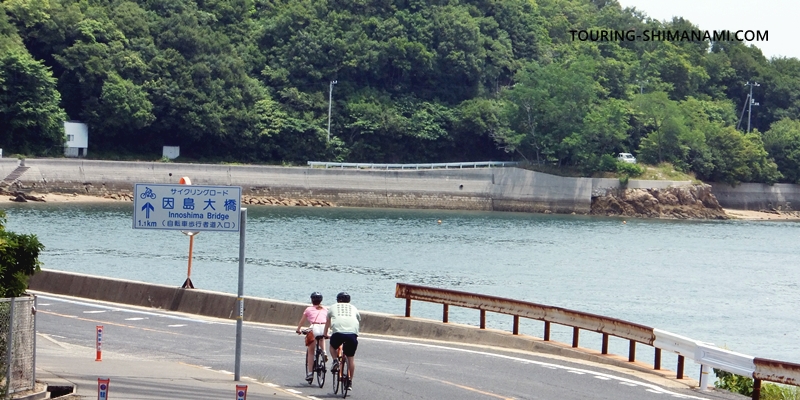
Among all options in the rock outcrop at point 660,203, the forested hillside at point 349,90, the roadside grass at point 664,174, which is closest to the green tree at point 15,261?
the forested hillside at point 349,90

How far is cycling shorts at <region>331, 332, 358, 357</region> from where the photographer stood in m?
16.8

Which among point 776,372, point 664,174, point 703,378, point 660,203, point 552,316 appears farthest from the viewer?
point 664,174

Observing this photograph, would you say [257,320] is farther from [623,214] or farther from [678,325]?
[623,214]

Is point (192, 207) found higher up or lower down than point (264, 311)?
higher up

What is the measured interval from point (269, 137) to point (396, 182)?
41.6 ft

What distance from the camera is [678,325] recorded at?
43.4 m

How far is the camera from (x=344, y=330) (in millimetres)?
16953

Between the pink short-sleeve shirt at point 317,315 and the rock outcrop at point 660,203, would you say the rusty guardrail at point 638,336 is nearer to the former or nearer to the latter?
the pink short-sleeve shirt at point 317,315

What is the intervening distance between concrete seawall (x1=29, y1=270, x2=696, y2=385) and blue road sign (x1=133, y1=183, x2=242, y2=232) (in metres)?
9.24

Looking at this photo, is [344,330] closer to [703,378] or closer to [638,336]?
[703,378]

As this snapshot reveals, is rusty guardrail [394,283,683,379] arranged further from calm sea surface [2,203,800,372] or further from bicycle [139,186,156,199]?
calm sea surface [2,203,800,372]

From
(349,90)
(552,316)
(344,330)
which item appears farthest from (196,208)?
(349,90)

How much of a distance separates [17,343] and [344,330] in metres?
4.89

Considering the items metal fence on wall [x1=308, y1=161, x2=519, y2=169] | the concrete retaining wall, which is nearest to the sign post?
the concrete retaining wall
